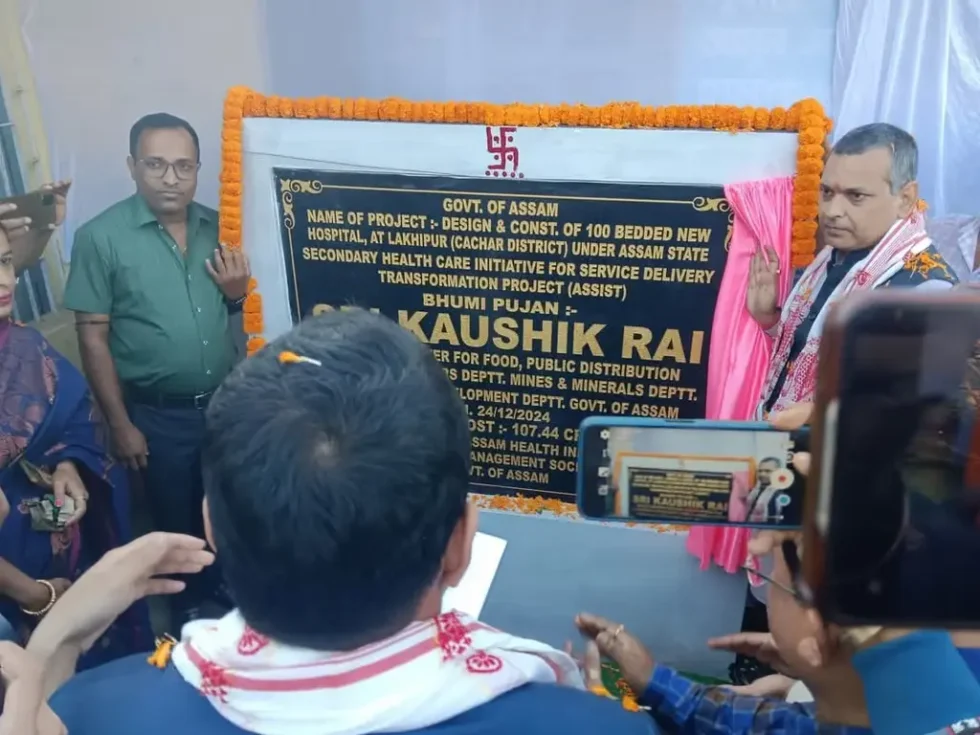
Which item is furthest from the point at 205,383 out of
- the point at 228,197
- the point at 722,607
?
the point at 722,607

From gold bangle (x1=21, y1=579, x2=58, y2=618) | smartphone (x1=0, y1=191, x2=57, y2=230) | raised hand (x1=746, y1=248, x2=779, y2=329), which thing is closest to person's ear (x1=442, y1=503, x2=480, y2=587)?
raised hand (x1=746, y1=248, x2=779, y2=329)

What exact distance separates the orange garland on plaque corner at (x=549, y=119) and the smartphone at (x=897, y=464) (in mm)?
1243

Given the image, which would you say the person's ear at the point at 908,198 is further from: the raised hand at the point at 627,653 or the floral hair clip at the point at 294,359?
the floral hair clip at the point at 294,359

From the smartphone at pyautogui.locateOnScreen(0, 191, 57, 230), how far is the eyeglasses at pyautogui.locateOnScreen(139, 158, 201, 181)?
0.28 metres

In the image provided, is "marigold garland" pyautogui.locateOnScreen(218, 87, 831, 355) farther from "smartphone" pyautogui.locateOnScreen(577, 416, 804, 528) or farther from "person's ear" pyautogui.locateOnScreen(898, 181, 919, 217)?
"smartphone" pyautogui.locateOnScreen(577, 416, 804, 528)

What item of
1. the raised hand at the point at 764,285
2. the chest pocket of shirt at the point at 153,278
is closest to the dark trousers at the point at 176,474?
the chest pocket of shirt at the point at 153,278

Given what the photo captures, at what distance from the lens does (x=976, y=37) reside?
196 cm

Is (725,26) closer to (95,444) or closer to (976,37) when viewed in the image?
(976,37)

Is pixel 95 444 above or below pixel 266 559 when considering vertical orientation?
below

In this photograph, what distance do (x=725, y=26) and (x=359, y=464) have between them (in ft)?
6.05

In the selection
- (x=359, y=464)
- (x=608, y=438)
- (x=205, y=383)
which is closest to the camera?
(x=359, y=464)

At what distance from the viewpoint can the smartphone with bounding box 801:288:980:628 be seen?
0.54m

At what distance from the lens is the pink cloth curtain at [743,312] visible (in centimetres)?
172

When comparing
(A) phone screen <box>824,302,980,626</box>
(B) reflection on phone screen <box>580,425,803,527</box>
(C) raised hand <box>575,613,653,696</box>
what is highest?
(A) phone screen <box>824,302,980,626</box>
